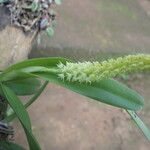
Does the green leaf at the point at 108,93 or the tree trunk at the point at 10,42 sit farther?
the tree trunk at the point at 10,42

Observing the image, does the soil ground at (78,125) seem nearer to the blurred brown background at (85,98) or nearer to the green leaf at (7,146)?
the blurred brown background at (85,98)

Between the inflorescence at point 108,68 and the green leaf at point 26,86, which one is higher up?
the inflorescence at point 108,68

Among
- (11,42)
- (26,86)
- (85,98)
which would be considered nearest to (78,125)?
(85,98)

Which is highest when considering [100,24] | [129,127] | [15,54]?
[15,54]

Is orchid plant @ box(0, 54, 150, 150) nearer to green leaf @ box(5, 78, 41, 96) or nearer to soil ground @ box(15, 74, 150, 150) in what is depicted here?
green leaf @ box(5, 78, 41, 96)

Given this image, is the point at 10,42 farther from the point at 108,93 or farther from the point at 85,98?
the point at 108,93

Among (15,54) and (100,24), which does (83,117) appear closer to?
(15,54)

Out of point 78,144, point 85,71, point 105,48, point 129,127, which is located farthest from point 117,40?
point 85,71

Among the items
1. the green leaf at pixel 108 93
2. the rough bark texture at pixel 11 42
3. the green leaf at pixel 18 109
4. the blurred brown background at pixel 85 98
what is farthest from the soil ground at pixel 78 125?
the green leaf at pixel 108 93
